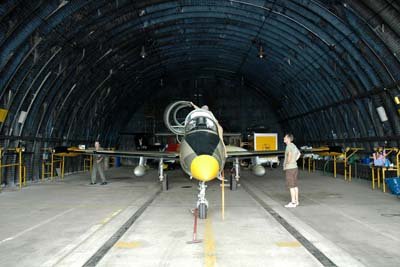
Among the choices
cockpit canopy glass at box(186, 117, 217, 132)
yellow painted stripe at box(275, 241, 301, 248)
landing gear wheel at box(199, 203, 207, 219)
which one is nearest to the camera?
yellow painted stripe at box(275, 241, 301, 248)

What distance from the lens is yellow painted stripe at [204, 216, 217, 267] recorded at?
520cm

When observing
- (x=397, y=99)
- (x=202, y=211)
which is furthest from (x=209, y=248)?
(x=397, y=99)

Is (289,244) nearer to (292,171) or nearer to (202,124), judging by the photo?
(292,171)

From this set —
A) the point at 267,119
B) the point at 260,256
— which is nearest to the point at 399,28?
the point at 260,256

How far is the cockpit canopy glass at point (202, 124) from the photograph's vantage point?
9.39m

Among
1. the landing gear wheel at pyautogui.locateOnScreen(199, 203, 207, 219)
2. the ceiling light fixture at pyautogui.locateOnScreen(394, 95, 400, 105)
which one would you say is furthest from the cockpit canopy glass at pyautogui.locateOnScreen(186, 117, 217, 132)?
the ceiling light fixture at pyautogui.locateOnScreen(394, 95, 400, 105)

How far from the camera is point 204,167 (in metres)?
7.70

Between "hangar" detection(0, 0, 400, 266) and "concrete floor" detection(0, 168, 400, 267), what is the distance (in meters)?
0.05

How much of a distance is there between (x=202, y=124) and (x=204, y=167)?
1987mm

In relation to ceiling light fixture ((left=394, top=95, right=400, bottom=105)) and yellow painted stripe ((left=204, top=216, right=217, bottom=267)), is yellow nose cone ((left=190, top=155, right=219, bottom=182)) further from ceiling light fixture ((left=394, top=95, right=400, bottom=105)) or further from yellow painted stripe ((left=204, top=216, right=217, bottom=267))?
ceiling light fixture ((left=394, top=95, right=400, bottom=105))

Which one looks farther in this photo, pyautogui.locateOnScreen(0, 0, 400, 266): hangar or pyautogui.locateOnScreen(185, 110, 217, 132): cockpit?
pyautogui.locateOnScreen(185, 110, 217, 132): cockpit

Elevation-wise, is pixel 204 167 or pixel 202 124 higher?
pixel 202 124

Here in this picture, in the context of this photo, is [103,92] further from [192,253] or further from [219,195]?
[192,253]

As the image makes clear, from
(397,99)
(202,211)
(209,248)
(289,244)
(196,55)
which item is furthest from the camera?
(196,55)
